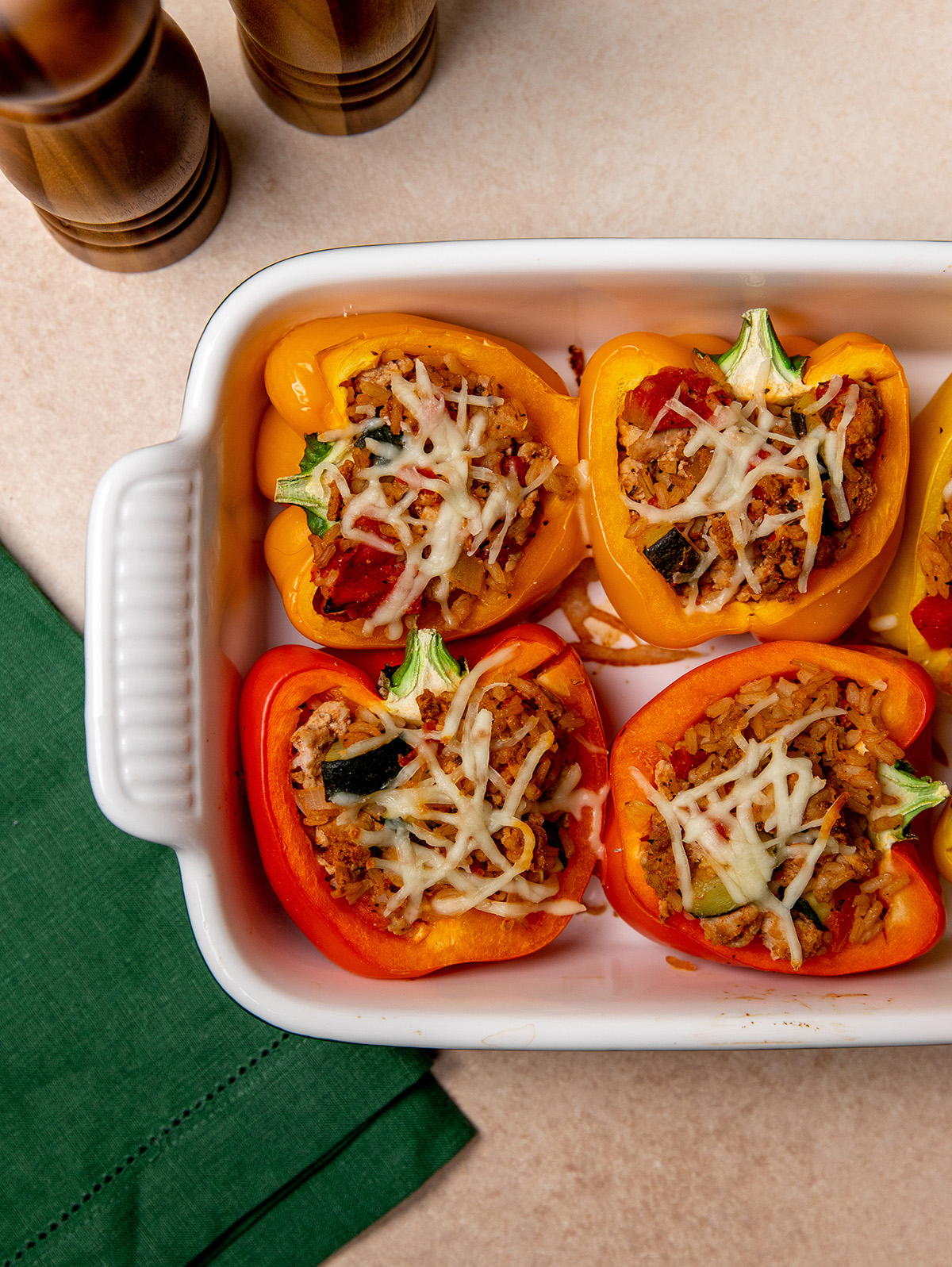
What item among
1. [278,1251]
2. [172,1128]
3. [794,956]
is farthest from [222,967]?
[794,956]

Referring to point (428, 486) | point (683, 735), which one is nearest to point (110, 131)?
point (428, 486)

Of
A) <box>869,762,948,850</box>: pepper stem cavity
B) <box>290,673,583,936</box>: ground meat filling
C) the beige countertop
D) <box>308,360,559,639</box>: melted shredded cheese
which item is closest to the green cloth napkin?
the beige countertop

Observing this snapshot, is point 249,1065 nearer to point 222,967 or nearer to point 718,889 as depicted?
point 222,967

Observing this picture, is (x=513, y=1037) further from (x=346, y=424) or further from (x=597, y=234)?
(x=597, y=234)

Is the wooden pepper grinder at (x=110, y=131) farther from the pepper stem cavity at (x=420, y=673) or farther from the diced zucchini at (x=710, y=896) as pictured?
the diced zucchini at (x=710, y=896)

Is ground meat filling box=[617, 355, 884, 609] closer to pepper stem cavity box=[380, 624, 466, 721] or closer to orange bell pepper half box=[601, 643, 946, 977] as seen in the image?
orange bell pepper half box=[601, 643, 946, 977]
